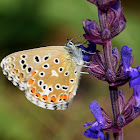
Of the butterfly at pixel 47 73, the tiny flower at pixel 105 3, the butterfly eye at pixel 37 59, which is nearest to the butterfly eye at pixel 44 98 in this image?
the butterfly at pixel 47 73

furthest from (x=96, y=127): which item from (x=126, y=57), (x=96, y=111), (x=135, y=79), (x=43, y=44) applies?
(x=43, y=44)

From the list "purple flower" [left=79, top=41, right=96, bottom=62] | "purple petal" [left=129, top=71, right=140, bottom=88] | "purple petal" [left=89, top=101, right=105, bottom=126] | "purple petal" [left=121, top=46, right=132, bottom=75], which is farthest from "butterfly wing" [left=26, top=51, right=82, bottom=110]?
"purple petal" [left=129, top=71, right=140, bottom=88]

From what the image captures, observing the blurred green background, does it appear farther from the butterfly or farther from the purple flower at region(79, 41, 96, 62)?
the purple flower at region(79, 41, 96, 62)

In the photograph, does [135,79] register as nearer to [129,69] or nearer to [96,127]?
[129,69]

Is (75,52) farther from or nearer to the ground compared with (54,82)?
farther from the ground

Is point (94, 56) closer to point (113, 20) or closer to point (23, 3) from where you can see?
point (113, 20)

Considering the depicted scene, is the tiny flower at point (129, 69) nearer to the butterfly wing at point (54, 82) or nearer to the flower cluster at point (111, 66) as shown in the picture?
the flower cluster at point (111, 66)
